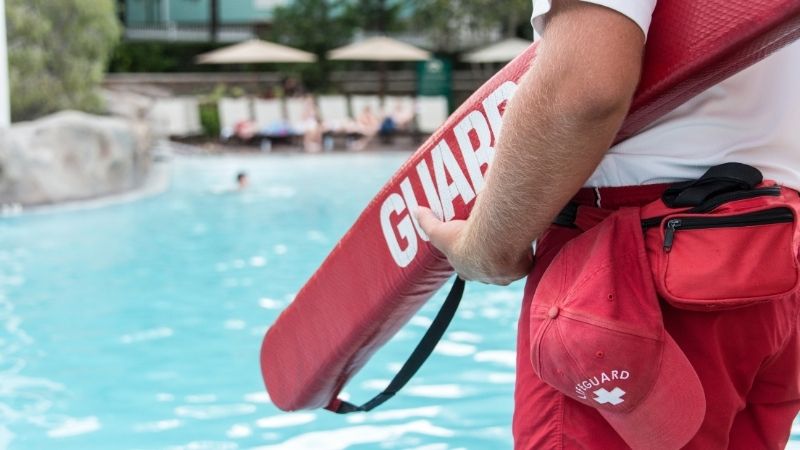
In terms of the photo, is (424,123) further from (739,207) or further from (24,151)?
(739,207)

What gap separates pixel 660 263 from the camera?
1354 mm

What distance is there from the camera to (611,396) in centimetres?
134

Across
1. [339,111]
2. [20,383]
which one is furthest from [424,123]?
[20,383]

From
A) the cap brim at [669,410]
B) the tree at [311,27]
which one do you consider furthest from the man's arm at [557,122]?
the tree at [311,27]

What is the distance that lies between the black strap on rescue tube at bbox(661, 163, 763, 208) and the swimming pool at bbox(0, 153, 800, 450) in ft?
8.23

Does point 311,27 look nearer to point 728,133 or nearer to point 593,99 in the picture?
point 728,133

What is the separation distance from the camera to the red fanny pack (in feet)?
4.31

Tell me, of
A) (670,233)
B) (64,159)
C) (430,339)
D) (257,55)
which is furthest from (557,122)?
(257,55)

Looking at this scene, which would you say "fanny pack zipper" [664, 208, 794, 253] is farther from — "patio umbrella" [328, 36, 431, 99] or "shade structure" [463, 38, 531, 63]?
"shade structure" [463, 38, 531, 63]

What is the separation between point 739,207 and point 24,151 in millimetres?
9171

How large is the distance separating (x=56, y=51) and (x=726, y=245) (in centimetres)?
1375

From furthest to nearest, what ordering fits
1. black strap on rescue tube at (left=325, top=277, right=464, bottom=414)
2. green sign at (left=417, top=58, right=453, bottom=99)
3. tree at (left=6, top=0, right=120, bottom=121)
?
green sign at (left=417, top=58, right=453, bottom=99) < tree at (left=6, top=0, right=120, bottom=121) < black strap on rescue tube at (left=325, top=277, right=464, bottom=414)

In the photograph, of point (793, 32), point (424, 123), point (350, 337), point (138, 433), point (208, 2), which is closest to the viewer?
point (793, 32)

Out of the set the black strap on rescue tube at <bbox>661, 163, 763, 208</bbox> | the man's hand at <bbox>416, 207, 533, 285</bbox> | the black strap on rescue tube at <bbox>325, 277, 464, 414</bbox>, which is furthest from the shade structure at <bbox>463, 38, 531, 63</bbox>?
the black strap on rescue tube at <bbox>661, 163, 763, 208</bbox>
